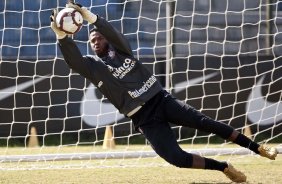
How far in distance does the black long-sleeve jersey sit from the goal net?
4.55 m

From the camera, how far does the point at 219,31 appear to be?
11.2 m

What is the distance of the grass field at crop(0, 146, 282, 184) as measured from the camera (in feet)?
20.7

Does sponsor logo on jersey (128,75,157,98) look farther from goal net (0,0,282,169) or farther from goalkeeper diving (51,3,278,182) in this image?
goal net (0,0,282,169)

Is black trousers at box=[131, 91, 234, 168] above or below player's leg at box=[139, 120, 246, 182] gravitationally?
above

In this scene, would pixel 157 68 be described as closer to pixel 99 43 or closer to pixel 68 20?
pixel 99 43

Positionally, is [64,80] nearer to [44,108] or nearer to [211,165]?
[44,108]

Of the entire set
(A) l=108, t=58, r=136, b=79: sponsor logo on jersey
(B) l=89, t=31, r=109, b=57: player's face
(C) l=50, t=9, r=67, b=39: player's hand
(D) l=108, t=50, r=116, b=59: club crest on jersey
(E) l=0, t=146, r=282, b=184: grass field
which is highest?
(C) l=50, t=9, r=67, b=39: player's hand

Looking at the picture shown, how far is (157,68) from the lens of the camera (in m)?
10.8

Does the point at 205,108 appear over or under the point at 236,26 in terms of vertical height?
under

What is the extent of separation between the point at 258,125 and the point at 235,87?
749 millimetres

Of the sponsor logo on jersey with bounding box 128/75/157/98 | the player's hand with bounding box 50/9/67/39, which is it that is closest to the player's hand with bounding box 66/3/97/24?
the player's hand with bounding box 50/9/67/39

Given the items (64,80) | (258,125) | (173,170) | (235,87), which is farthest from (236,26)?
(173,170)

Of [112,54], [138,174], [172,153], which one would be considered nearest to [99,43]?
[112,54]

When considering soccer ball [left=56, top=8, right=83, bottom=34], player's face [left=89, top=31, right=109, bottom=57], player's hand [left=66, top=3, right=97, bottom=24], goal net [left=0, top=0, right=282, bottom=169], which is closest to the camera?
soccer ball [left=56, top=8, right=83, bottom=34]
